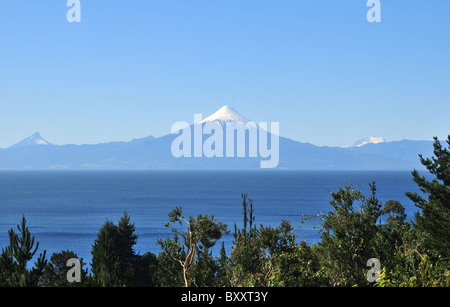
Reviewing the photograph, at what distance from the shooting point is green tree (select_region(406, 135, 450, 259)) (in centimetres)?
3062

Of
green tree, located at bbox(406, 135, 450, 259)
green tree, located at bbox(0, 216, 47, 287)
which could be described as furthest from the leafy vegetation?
green tree, located at bbox(406, 135, 450, 259)

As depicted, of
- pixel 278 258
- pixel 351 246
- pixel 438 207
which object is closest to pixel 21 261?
pixel 278 258

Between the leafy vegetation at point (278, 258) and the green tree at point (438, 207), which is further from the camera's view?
the green tree at point (438, 207)

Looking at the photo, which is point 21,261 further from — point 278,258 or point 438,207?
point 438,207

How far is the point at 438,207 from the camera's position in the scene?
33.6 metres

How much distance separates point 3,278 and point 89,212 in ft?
521

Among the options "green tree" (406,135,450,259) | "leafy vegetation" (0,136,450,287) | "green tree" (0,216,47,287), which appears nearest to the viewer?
"green tree" (0,216,47,287)

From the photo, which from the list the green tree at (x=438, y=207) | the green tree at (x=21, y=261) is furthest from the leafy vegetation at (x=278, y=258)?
the green tree at (x=438, y=207)

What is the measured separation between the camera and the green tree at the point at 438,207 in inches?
1206

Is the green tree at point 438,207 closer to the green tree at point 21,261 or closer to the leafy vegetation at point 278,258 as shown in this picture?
the leafy vegetation at point 278,258

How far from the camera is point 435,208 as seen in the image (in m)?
33.2

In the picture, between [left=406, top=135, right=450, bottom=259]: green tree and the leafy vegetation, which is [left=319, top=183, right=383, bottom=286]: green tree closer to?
the leafy vegetation
